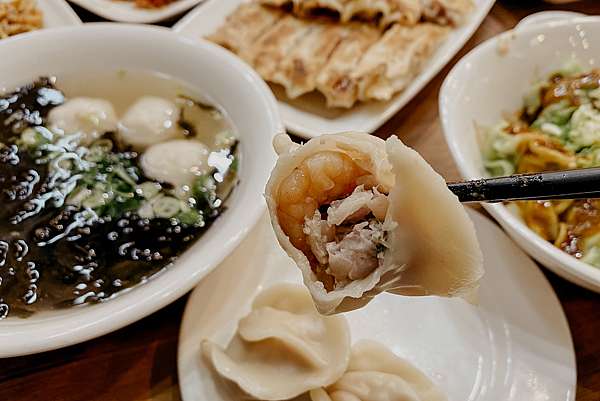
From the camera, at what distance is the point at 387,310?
1807 millimetres

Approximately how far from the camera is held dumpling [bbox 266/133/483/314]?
3.55ft

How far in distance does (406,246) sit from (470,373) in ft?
2.30

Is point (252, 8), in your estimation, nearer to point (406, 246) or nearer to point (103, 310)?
point (103, 310)

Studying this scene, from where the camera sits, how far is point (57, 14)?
2.59 metres

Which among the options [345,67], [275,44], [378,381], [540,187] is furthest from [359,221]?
[275,44]

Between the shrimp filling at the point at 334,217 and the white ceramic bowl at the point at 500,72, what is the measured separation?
85 centimetres

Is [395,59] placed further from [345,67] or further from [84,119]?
[84,119]

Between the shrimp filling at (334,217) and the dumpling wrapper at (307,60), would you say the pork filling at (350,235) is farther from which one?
the dumpling wrapper at (307,60)

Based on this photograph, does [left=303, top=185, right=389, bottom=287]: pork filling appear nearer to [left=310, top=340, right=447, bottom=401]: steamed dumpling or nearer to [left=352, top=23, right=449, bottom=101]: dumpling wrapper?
[left=310, top=340, right=447, bottom=401]: steamed dumpling

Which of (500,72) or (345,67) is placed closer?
(500,72)

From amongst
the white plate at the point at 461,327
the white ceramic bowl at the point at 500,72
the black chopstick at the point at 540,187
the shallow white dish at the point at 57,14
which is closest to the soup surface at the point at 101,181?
the white plate at the point at 461,327

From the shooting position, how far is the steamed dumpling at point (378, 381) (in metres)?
1.59

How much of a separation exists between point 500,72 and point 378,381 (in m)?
1.20

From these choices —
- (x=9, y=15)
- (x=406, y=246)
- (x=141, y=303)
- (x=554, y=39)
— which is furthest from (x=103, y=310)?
(x=554, y=39)
